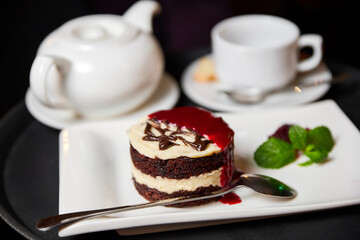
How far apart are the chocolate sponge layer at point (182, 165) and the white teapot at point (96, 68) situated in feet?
1.51

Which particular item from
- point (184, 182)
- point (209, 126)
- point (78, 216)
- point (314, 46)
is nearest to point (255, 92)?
point (314, 46)

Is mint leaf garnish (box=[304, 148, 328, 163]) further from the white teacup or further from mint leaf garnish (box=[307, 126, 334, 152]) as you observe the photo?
the white teacup

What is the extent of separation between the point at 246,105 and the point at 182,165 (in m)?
0.56

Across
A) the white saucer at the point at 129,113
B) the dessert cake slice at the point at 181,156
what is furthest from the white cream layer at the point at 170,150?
the white saucer at the point at 129,113

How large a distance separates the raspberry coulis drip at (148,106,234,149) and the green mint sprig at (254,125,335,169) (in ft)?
0.53

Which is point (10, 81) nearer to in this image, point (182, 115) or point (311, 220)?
point (182, 115)

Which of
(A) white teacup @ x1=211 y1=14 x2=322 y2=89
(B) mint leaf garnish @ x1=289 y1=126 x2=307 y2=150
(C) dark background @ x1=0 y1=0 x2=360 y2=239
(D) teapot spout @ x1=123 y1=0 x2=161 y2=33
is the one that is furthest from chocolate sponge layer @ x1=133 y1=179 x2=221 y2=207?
(C) dark background @ x1=0 y1=0 x2=360 y2=239

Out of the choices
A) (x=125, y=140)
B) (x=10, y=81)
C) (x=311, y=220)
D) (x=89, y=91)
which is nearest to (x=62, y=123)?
(x=89, y=91)

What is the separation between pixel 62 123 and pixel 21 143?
0.15 metres

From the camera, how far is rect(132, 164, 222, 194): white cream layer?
110cm

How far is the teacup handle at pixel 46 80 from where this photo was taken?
55.3 inches

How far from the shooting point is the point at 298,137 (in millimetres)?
1248

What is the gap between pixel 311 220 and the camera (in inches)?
41.3

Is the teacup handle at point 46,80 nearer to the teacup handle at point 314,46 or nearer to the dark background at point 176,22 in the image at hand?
the teacup handle at point 314,46
